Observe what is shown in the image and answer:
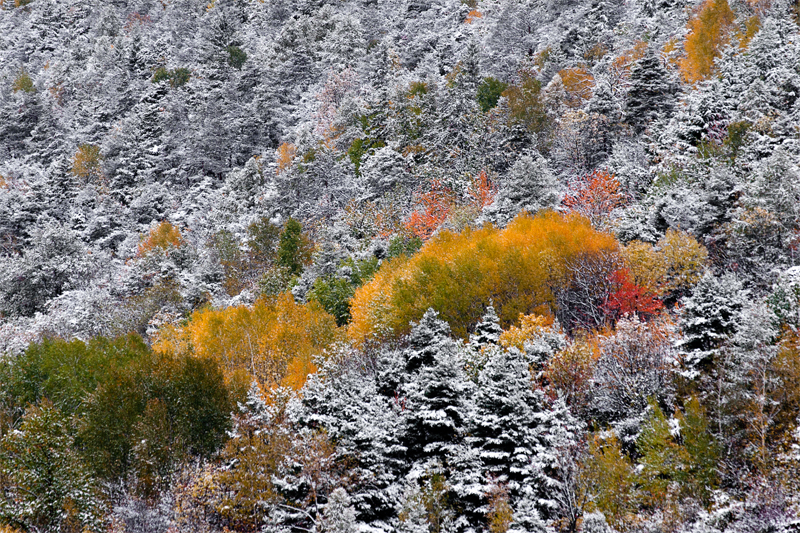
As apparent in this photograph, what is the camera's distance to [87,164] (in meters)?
109

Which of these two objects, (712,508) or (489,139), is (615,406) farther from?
(489,139)

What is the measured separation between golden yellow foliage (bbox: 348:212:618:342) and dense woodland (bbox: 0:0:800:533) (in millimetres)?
220

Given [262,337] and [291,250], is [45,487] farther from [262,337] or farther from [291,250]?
[291,250]

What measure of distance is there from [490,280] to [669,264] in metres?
12.1

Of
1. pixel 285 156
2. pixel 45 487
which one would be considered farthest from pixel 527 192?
pixel 285 156

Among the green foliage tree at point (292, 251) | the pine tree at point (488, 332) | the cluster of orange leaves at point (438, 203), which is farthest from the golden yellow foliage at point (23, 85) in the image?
the pine tree at point (488, 332)

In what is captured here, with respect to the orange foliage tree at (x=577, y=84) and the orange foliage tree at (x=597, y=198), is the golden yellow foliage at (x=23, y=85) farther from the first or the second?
the orange foliage tree at (x=597, y=198)

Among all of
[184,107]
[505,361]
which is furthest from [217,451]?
[184,107]

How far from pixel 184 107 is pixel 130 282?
51469 millimetres

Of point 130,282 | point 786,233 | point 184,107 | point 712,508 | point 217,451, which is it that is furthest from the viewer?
point 184,107

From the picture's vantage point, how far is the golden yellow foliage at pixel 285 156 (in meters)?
86.6

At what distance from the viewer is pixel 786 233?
38.4 meters

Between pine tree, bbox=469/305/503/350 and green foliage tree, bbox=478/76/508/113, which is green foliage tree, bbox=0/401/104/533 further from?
green foliage tree, bbox=478/76/508/113

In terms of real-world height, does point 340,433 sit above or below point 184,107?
below
